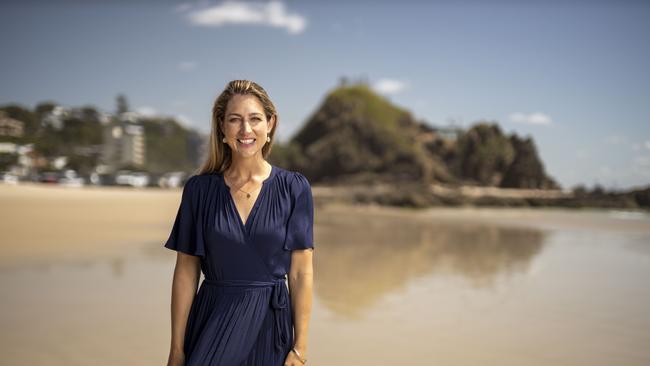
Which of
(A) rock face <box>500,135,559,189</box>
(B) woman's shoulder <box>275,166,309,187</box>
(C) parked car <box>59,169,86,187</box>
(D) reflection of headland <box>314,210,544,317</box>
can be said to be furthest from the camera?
(A) rock face <box>500,135,559,189</box>

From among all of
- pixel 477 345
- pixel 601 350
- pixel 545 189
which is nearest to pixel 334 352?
pixel 477 345

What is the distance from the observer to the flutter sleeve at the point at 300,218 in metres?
2.20

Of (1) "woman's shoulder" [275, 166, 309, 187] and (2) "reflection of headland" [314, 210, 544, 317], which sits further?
(2) "reflection of headland" [314, 210, 544, 317]

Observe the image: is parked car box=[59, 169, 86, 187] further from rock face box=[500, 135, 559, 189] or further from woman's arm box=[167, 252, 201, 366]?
woman's arm box=[167, 252, 201, 366]

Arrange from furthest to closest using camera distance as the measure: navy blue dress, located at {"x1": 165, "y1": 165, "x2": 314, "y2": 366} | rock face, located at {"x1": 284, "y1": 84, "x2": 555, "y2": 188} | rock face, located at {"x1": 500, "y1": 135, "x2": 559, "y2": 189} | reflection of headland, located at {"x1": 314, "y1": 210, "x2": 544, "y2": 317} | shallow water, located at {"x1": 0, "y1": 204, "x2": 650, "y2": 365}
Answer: rock face, located at {"x1": 500, "y1": 135, "x2": 559, "y2": 189}
rock face, located at {"x1": 284, "y1": 84, "x2": 555, "y2": 188}
reflection of headland, located at {"x1": 314, "y1": 210, "x2": 544, "y2": 317}
shallow water, located at {"x1": 0, "y1": 204, "x2": 650, "y2": 365}
navy blue dress, located at {"x1": 165, "y1": 165, "x2": 314, "y2": 366}

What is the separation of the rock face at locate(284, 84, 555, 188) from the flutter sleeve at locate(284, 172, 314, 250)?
43.9 m

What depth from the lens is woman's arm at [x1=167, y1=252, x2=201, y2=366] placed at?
7.32 ft

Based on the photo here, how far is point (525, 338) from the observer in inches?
250

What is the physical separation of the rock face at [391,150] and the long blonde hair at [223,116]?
144 feet

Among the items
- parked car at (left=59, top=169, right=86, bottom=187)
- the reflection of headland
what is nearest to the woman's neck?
the reflection of headland

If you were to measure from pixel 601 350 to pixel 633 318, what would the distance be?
1.98 m

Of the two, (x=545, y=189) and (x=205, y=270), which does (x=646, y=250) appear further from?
(x=545, y=189)

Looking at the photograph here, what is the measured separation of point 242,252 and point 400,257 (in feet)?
35.5

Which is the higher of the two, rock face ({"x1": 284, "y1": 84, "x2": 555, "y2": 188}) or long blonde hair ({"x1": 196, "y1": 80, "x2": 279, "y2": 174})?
rock face ({"x1": 284, "y1": 84, "x2": 555, "y2": 188})
